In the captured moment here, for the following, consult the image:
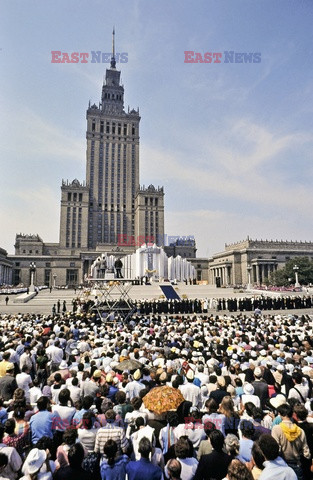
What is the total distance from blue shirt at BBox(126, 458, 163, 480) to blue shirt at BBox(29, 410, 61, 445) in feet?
5.69

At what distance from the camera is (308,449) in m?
4.30

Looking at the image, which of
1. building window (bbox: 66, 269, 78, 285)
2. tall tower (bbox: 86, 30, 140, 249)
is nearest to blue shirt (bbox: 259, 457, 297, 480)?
building window (bbox: 66, 269, 78, 285)

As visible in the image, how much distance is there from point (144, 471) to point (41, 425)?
206cm

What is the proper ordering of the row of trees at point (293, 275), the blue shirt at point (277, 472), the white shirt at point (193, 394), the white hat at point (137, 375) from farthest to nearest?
the row of trees at point (293, 275) → the white hat at point (137, 375) → the white shirt at point (193, 394) → the blue shirt at point (277, 472)

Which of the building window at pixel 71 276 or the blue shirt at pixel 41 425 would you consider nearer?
the blue shirt at pixel 41 425

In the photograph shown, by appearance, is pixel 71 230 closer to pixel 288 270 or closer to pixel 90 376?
pixel 288 270

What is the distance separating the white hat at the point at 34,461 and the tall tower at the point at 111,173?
96503 mm

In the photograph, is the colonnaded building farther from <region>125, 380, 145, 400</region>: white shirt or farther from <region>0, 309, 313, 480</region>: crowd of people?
<region>125, 380, 145, 400</region>: white shirt

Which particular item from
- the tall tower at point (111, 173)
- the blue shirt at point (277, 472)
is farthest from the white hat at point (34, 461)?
the tall tower at point (111, 173)

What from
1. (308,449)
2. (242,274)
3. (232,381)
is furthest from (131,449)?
(242,274)

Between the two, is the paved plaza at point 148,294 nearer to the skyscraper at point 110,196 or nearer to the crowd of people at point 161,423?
the crowd of people at point 161,423

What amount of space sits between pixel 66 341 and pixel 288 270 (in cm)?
6405

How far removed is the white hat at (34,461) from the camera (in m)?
3.77

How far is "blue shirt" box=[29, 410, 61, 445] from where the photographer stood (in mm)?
4832
